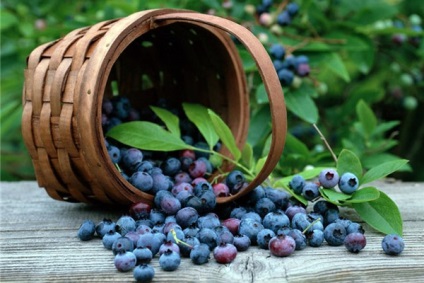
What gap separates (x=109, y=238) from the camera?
4.00ft

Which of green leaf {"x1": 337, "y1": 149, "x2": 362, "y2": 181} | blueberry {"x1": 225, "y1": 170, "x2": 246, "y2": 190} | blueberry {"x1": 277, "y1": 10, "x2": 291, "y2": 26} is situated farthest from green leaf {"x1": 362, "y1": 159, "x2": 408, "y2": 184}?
blueberry {"x1": 277, "y1": 10, "x2": 291, "y2": 26}

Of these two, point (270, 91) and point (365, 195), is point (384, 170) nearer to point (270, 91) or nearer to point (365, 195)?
point (365, 195)

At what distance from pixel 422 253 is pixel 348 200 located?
0.20 meters

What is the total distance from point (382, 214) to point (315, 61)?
0.77 metres

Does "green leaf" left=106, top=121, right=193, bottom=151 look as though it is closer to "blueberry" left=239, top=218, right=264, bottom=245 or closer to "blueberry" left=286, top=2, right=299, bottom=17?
"blueberry" left=239, top=218, right=264, bottom=245

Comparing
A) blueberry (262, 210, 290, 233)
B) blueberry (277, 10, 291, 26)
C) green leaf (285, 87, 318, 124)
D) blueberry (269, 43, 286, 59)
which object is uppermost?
blueberry (277, 10, 291, 26)

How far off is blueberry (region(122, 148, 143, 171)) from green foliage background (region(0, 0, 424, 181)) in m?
0.46

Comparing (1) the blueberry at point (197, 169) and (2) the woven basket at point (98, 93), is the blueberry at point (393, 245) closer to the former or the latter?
(2) the woven basket at point (98, 93)

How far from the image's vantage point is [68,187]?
1.41 m

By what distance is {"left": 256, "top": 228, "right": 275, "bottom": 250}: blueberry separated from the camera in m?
1.20

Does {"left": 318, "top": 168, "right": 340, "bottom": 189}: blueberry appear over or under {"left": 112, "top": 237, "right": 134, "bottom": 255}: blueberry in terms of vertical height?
over

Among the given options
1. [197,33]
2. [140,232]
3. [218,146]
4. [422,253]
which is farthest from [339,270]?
[197,33]

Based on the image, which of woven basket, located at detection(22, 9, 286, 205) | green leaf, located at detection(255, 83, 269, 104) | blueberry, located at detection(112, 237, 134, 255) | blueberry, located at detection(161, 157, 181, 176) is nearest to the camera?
blueberry, located at detection(112, 237, 134, 255)

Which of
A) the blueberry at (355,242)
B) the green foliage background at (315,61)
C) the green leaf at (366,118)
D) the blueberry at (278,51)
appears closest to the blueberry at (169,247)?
the blueberry at (355,242)
